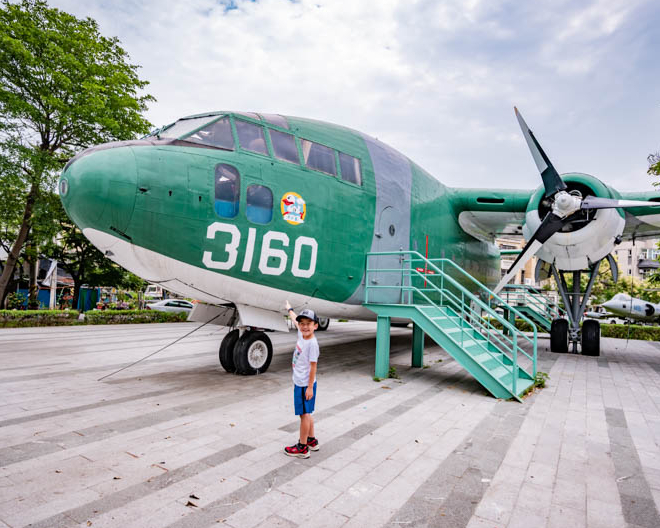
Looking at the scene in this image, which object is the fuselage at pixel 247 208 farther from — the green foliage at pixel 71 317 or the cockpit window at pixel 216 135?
the green foliage at pixel 71 317

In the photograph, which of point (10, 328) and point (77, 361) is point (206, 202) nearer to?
point (77, 361)

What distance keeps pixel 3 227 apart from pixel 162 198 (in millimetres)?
22220

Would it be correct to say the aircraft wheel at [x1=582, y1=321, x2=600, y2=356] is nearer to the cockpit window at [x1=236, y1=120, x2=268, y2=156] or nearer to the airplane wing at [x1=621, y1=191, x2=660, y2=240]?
the airplane wing at [x1=621, y1=191, x2=660, y2=240]

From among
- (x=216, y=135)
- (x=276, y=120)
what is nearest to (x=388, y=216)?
(x=276, y=120)

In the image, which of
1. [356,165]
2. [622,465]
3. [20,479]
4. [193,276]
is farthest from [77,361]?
[622,465]

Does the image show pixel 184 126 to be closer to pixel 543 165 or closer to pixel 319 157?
pixel 319 157

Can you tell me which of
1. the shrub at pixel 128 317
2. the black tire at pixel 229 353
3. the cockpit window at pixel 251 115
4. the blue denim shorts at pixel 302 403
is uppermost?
the cockpit window at pixel 251 115

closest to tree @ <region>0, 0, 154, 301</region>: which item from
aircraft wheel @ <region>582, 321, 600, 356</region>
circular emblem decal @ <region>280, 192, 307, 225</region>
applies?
circular emblem decal @ <region>280, 192, 307, 225</region>

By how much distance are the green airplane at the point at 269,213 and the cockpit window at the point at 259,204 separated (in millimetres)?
18

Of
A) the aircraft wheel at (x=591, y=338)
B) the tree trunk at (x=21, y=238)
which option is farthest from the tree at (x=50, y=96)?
the aircraft wheel at (x=591, y=338)

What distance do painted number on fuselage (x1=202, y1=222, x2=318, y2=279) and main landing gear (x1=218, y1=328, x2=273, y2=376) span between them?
63.6 inches

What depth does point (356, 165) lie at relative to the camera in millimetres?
8141

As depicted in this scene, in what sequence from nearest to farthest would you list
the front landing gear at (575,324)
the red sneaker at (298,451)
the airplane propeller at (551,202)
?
the red sneaker at (298,451) < the airplane propeller at (551,202) < the front landing gear at (575,324)

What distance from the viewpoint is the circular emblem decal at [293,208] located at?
672 cm
